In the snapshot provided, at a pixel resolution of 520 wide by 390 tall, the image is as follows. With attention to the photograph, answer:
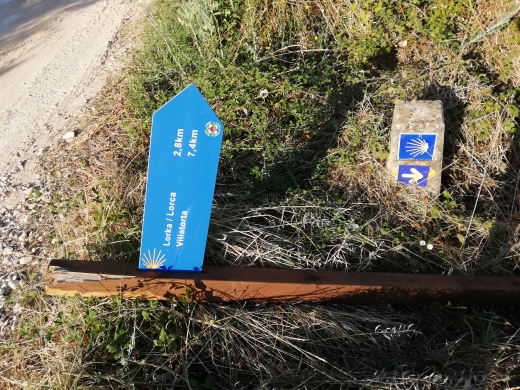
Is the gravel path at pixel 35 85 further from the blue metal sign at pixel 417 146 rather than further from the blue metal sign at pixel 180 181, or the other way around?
the blue metal sign at pixel 417 146

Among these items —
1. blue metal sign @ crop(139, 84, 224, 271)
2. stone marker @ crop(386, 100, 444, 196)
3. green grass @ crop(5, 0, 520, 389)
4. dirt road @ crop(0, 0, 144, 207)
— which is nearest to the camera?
blue metal sign @ crop(139, 84, 224, 271)

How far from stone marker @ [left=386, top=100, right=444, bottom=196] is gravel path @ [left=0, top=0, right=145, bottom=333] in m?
2.49

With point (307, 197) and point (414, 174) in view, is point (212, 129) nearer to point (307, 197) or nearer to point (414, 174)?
point (307, 197)

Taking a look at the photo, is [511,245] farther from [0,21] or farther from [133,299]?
[0,21]

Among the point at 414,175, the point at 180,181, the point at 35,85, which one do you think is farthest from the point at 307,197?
the point at 35,85

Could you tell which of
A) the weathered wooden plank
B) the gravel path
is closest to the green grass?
the weathered wooden plank

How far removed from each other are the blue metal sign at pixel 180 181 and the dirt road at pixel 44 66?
1.84 metres

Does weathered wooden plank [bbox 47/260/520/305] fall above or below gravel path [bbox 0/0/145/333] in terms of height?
below

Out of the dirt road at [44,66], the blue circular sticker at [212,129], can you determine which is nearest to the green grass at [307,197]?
the dirt road at [44,66]

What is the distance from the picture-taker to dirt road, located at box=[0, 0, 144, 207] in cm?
381

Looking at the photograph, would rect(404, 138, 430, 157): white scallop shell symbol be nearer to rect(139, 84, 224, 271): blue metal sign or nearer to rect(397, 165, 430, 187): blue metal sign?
rect(397, 165, 430, 187): blue metal sign

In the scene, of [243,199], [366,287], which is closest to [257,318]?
[366,287]

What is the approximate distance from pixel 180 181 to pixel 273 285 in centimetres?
75

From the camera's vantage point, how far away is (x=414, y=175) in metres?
3.01
